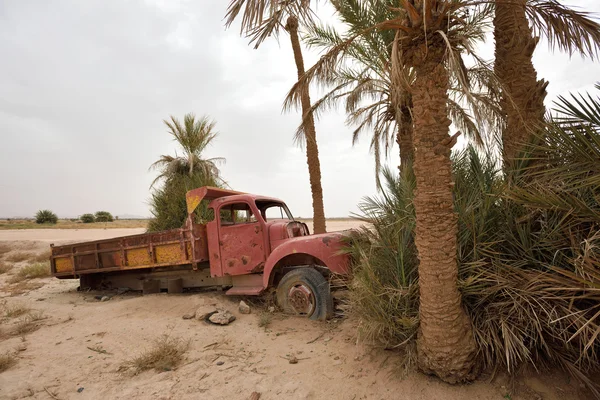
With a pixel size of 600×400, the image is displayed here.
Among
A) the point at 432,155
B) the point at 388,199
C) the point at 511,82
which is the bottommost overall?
the point at 388,199

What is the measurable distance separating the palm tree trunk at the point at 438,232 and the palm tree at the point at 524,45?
149 cm

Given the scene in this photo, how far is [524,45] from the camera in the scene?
14.7 ft

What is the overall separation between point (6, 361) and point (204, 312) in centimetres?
253

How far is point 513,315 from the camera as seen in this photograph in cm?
294

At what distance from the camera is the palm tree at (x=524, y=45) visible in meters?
4.23

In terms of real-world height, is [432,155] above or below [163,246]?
above

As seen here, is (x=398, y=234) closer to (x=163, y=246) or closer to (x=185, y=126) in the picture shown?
(x=163, y=246)

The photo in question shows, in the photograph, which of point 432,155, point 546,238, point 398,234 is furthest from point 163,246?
point 546,238

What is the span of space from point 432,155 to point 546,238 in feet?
4.17

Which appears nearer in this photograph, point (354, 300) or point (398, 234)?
point (398, 234)

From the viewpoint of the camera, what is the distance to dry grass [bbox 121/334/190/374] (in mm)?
3938

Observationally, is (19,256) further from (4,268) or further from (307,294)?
(307,294)

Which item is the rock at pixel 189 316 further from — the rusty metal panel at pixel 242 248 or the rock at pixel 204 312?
the rusty metal panel at pixel 242 248

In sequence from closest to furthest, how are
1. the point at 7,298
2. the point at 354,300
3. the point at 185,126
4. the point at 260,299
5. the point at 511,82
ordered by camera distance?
the point at 354,300
the point at 511,82
the point at 260,299
the point at 7,298
the point at 185,126
